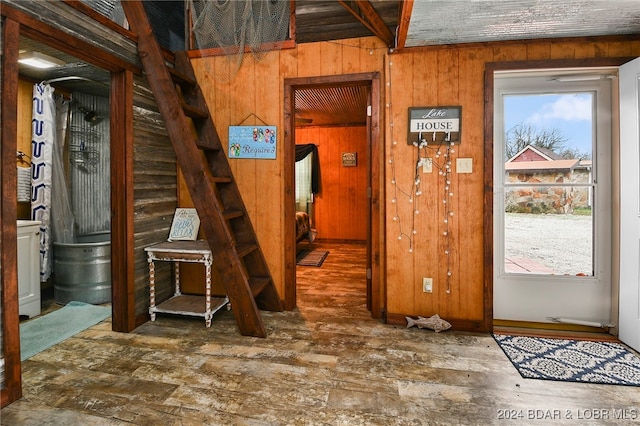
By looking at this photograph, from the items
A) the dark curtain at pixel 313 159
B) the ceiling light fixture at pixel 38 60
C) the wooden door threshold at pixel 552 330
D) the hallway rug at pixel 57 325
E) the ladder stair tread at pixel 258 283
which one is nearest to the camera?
the hallway rug at pixel 57 325

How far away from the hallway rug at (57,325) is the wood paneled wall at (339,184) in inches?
178

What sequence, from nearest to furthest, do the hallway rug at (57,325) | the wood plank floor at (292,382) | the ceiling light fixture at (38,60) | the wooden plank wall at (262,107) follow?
the wood plank floor at (292,382), the hallway rug at (57,325), the ceiling light fixture at (38,60), the wooden plank wall at (262,107)

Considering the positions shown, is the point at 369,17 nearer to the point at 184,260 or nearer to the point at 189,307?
the point at 184,260

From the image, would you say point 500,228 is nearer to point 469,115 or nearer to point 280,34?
point 469,115

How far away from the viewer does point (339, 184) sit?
22.7ft

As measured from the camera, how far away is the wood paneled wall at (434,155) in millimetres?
2529

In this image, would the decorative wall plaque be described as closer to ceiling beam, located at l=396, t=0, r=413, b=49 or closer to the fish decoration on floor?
ceiling beam, located at l=396, t=0, r=413, b=49

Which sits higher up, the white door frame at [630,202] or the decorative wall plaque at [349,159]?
the decorative wall plaque at [349,159]

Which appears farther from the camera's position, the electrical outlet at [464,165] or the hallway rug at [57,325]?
the electrical outlet at [464,165]

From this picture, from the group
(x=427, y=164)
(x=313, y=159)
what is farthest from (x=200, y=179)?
(x=313, y=159)

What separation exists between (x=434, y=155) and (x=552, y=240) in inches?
47.2

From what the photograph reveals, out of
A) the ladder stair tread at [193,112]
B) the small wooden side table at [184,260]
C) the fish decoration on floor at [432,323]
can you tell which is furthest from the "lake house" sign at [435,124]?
the small wooden side table at [184,260]

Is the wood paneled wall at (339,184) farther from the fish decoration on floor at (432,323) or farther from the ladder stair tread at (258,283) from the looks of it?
the fish decoration on floor at (432,323)

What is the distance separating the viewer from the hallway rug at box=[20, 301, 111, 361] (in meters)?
2.33
